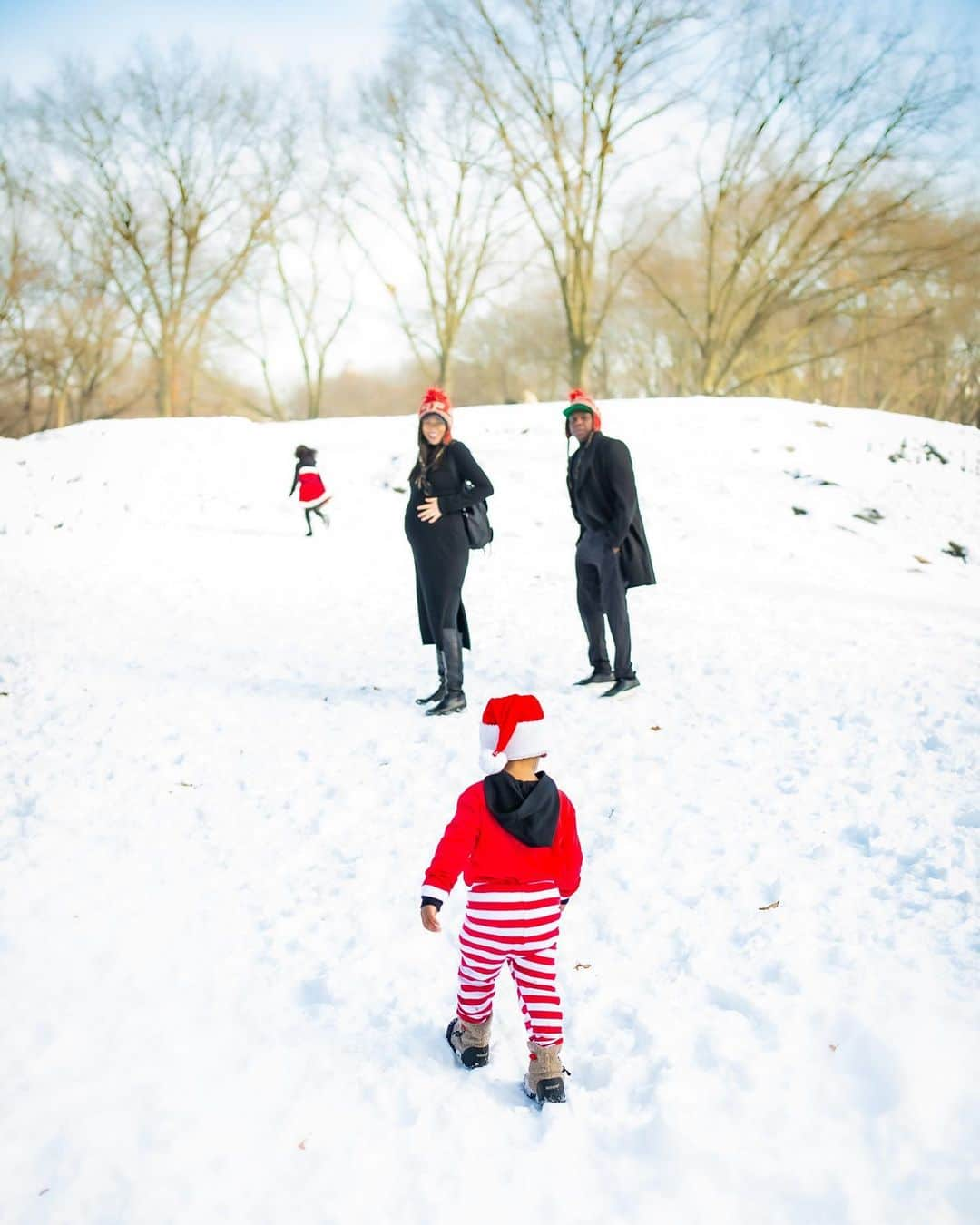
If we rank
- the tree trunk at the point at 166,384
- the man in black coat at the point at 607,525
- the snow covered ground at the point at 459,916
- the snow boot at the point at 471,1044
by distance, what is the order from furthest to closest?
the tree trunk at the point at 166,384, the man in black coat at the point at 607,525, the snow boot at the point at 471,1044, the snow covered ground at the point at 459,916

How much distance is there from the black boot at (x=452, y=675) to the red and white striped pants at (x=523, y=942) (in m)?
3.13

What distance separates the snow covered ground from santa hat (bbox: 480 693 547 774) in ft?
3.41

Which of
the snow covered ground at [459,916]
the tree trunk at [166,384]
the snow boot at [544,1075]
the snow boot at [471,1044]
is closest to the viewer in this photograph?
the snow covered ground at [459,916]

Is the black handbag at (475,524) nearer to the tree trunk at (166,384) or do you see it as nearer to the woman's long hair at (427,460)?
the woman's long hair at (427,460)

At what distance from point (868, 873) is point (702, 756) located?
1439mm

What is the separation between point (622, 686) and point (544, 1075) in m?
3.61

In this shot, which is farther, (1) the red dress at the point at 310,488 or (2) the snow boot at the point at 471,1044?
(1) the red dress at the point at 310,488

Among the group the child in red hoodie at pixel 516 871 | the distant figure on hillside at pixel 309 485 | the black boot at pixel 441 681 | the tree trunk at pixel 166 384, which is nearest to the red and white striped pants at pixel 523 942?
the child in red hoodie at pixel 516 871

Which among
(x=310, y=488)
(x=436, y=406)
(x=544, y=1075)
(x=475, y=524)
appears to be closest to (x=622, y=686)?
(x=475, y=524)

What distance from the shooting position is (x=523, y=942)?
8.37 ft

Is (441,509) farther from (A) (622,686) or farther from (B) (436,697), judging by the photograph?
(A) (622,686)

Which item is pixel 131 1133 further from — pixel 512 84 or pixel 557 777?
pixel 512 84

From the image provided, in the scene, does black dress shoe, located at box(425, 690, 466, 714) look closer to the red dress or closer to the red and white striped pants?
the red and white striped pants

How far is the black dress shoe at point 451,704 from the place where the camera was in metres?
5.70
